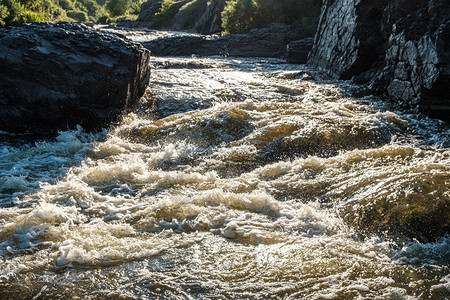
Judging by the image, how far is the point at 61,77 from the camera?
7.80m

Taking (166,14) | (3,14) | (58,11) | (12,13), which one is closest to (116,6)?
(58,11)

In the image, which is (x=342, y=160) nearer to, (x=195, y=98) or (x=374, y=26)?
(x=195, y=98)

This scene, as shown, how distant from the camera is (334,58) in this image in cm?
1370

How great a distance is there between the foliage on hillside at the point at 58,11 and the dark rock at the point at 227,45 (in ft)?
19.3

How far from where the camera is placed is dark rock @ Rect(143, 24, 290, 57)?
20391mm

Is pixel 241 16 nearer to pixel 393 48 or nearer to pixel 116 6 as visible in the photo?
pixel 393 48

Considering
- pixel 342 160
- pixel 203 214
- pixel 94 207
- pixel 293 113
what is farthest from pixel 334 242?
pixel 293 113

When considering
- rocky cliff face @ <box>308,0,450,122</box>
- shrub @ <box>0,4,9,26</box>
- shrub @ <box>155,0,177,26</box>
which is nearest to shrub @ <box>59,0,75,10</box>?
shrub @ <box>155,0,177,26</box>

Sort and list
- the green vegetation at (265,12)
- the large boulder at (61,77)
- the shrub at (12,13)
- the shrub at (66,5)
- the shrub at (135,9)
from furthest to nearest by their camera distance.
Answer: the shrub at (66,5), the shrub at (135,9), the green vegetation at (265,12), the shrub at (12,13), the large boulder at (61,77)

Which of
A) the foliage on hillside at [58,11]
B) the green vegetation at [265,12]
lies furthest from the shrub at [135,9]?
the green vegetation at [265,12]

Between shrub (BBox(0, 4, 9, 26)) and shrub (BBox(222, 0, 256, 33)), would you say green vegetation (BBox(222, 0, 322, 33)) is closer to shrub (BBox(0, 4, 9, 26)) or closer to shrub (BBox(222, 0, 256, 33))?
shrub (BBox(222, 0, 256, 33))

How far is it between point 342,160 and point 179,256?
133 inches

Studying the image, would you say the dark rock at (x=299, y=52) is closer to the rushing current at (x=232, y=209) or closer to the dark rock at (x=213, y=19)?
the rushing current at (x=232, y=209)

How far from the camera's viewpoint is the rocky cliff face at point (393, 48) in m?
8.27
